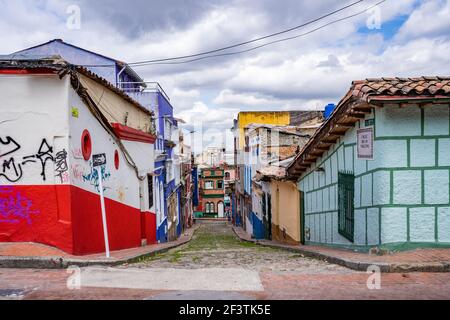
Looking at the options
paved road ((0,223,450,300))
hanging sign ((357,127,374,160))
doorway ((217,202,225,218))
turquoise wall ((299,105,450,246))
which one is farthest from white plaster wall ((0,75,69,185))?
doorway ((217,202,225,218))

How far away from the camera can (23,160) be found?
28.0ft

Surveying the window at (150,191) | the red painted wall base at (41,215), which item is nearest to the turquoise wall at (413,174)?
the red painted wall base at (41,215)

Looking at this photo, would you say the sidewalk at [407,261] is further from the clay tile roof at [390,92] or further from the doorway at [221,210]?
the doorway at [221,210]

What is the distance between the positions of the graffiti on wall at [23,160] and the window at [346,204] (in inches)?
233

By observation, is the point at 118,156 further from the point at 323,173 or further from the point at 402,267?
the point at 402,267

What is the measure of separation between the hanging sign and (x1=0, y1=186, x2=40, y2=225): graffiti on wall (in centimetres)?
634

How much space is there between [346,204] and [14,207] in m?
7.02

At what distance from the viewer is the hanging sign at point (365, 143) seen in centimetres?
870

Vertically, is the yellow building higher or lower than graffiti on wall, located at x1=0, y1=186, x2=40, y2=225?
higher

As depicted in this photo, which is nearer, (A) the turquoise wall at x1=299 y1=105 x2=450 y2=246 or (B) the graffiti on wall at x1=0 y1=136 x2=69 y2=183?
(A) the turquoise wall at x1=299 y1=105 x2=450 y2=246

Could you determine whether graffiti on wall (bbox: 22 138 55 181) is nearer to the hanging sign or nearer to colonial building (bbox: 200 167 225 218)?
the hanging sign

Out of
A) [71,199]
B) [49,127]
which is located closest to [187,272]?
[71,199]

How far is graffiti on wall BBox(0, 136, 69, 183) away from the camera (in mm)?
8516

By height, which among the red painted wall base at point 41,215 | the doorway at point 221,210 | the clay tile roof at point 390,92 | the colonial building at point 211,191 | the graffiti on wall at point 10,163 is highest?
the clay tile roof at point 390,92
